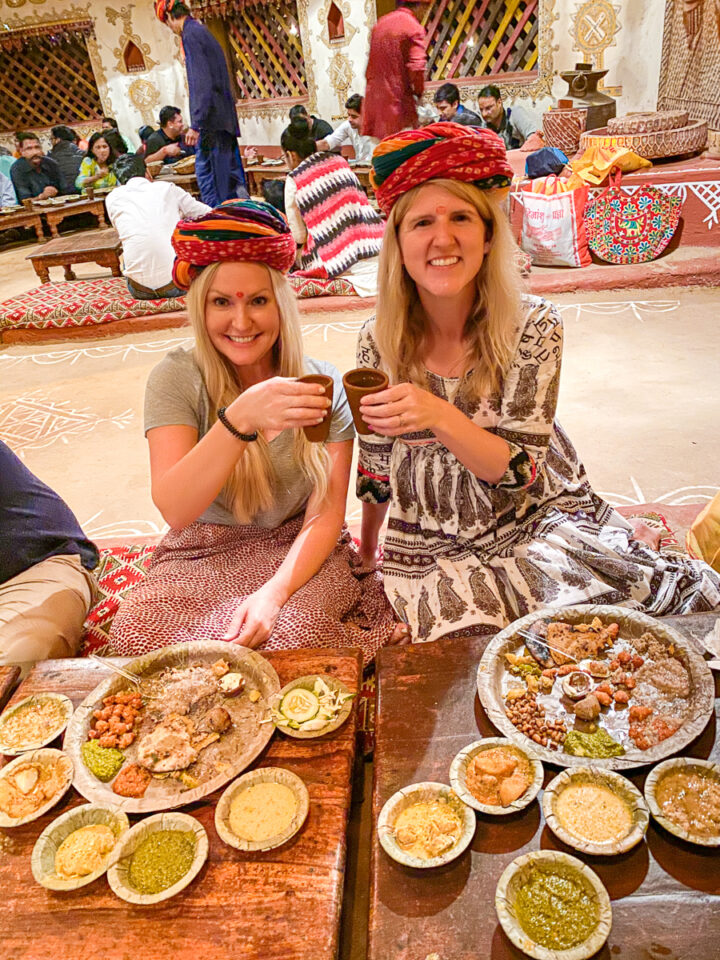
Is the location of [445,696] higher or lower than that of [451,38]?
lower

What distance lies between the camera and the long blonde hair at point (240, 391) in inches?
73.2

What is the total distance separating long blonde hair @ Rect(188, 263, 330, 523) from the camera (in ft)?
6.10

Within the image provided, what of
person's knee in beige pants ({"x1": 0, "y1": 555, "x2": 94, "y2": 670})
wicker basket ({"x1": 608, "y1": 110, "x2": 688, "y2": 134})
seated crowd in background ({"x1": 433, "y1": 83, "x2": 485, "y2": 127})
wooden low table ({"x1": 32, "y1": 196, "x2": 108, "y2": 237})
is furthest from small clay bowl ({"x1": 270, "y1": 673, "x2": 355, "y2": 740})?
wooden low table ({"x1": 32, "y1": 196, "x2": 108, "y2": 237})

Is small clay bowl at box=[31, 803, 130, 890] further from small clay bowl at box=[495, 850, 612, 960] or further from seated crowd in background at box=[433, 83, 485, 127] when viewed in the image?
seated crowd in background at box=[433, 83, 485, 127]

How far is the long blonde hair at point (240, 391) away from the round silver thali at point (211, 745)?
1.85ft

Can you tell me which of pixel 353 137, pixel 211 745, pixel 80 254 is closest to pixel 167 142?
pixel 353 137

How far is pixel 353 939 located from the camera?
1.51 m

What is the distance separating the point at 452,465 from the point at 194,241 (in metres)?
0.90

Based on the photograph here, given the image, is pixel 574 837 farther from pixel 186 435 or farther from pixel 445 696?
pixel 186 435

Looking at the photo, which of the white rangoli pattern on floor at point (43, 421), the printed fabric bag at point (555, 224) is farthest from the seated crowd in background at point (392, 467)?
the printed fabric bag at point (555, 224)

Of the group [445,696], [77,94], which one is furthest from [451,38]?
[445,696]

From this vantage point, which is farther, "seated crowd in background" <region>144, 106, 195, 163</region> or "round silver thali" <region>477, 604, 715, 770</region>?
"seated crowd in background" <region>144, 106, 195, 163</region>

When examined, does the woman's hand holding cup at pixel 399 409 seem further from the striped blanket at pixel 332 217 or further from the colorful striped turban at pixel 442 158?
the striped blanket at pixel 332 217

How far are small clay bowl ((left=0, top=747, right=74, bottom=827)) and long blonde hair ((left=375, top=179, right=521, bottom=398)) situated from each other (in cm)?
119
